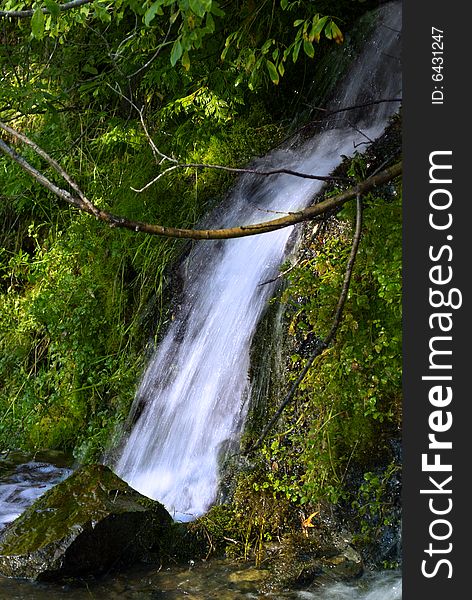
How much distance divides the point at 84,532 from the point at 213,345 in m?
1.69

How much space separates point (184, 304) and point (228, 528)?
6.69 ft

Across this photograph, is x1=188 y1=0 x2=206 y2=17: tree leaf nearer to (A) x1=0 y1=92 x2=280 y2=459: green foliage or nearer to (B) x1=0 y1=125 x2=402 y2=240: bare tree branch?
(B) x1=0 y1=125 x2=402 y2=240: bare tree branch

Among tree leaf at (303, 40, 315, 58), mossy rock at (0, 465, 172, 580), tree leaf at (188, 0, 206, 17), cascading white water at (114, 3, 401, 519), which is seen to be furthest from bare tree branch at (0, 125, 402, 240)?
mossy rock at (0, 465, 172, 580)

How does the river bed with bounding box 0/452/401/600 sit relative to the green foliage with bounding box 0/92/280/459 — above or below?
below

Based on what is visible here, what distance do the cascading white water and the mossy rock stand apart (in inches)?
21.1

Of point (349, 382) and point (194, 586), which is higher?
point (349, 382)

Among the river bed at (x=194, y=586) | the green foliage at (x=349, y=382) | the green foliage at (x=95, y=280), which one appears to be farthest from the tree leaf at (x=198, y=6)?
the green foliage at (x=95, y=280)

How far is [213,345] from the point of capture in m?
5.62

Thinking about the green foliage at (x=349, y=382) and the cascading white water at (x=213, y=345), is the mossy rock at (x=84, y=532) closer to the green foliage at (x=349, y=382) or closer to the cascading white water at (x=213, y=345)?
the cascading white water at (x=213, y=345)

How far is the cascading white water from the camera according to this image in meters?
5.26

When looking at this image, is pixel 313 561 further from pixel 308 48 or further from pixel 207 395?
pixel 308 48

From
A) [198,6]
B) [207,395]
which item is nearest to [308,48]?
[198,6]

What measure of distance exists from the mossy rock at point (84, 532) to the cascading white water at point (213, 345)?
0.54 meters

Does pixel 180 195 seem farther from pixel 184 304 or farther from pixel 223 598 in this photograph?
pixel 223 598
